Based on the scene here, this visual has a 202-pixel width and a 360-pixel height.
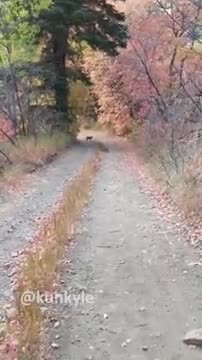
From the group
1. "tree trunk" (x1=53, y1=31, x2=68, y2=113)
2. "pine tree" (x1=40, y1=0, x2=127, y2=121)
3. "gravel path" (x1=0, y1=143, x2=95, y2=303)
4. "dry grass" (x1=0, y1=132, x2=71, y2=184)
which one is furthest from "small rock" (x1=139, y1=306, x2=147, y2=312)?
"tree trunk" (x1=53, y1=31, x2=68, y2=113)

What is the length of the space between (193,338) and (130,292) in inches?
52.1

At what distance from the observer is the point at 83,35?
88.3 ft

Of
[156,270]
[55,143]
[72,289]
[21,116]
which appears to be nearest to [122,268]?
[156,270]

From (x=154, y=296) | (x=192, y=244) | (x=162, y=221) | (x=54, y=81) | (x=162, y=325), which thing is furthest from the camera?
(x=54, y=81)

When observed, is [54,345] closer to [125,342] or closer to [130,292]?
[125,342]

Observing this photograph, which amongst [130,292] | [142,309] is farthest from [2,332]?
[130,292]

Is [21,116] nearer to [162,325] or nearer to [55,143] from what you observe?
[55,143]

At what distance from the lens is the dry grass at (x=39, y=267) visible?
4629 mm

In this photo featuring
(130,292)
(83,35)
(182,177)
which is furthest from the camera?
(83,35)

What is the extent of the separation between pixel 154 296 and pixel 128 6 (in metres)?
26.4

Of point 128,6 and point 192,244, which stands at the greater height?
point 128,6

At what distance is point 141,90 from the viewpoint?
89.3 feet

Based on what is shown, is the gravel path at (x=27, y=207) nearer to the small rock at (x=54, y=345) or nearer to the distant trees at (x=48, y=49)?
the small rock at (x=54, y=345)

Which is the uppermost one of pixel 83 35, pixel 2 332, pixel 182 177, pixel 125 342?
pixel 83 35
